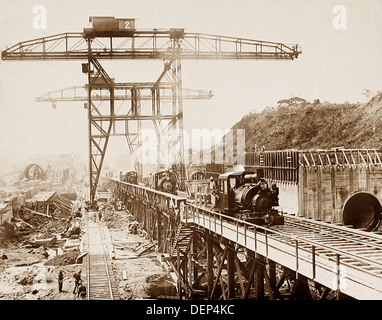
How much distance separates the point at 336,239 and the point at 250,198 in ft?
10.9

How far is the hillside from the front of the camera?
111 ft

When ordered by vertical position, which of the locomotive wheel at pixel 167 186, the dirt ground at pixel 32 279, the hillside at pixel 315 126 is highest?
the hillside at pixel 315 126

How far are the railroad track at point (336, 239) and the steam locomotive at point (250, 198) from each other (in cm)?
60

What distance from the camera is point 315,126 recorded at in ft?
134

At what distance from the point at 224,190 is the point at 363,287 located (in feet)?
26.1

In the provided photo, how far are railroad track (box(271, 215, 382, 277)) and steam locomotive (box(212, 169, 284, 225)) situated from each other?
1.98 ft

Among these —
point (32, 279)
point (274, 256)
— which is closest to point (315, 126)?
point (32, 279)

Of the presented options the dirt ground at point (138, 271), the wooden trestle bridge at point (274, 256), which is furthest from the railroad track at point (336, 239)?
the dirt ground at point (138, 271)

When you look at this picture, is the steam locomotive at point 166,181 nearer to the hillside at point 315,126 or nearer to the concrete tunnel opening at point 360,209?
the concrete tunnel opening at point 360,209

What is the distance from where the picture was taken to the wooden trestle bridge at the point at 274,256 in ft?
27.4

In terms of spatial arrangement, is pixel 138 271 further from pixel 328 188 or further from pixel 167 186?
pixel 328 188

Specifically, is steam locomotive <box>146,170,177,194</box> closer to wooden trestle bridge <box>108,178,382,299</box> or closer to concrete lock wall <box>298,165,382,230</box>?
wooden trestle bridge <box>108,178,382,299</box>

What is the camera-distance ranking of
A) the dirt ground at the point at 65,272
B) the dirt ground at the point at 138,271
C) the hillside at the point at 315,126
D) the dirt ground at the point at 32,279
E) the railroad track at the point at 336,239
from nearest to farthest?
the railroad track at the point at 336,239
the dirt ground at the point at 32,279
the dirt ground at the point at 65,272
the dirt ground at the point at 138,271
the hillside at the point at 315,126
